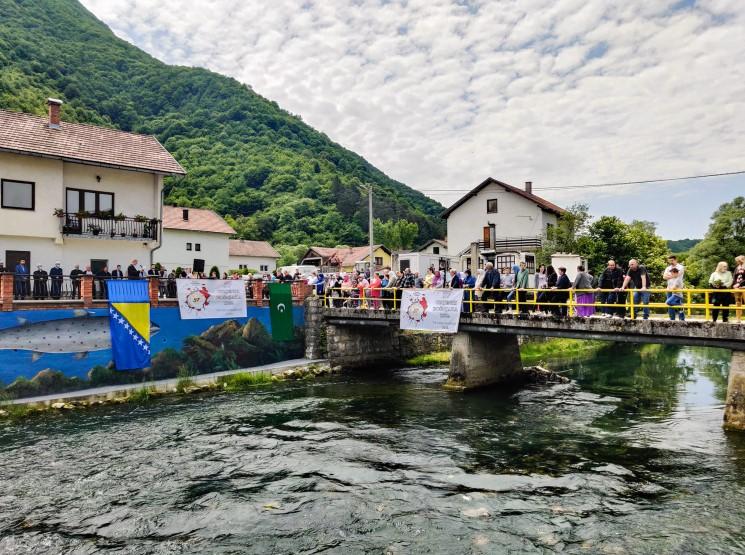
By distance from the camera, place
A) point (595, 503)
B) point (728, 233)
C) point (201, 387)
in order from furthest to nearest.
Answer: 1. point (728, 233)
2. point (201, 387)
3. point (595, 503)

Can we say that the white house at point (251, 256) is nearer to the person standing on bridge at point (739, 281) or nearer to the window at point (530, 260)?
the window at point (530, 260)

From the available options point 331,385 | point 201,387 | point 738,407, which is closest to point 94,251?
point 201,387

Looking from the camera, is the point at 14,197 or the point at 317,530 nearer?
the point at 317,530

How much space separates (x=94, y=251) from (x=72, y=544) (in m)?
18.4

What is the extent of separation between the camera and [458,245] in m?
49.5

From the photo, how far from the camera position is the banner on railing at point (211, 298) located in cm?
2105

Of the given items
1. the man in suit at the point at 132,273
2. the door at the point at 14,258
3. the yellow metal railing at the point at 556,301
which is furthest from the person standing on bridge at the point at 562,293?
the door at the point at 14,258

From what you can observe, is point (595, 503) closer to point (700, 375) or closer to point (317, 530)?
point (317, 530)

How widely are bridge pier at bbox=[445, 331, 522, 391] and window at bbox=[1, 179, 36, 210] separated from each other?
1838 centimetres

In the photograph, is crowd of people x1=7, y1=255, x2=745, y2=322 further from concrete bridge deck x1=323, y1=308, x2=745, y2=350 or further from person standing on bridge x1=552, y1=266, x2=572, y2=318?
concrete bridge deck x1=323, y1=308, x2=745, y2=350

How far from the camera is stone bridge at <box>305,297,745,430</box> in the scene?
13.4 m

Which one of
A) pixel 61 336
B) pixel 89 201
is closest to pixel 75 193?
pixel 89 201

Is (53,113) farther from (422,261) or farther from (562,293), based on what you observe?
(422,261)

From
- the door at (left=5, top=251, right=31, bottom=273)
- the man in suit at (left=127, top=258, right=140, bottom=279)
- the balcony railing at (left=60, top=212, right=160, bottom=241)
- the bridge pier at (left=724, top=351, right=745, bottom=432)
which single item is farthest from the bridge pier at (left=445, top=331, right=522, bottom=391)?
the door at (left=5, top=251, right=31, bottom=273)
